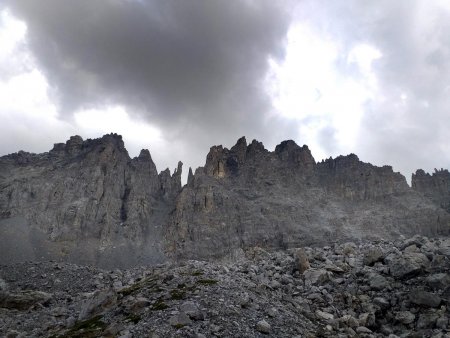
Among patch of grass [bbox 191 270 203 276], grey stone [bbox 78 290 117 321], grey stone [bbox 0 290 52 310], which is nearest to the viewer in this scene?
grey stone [bbox 78 290 117 321]

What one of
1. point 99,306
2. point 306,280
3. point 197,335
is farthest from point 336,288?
point 99,306

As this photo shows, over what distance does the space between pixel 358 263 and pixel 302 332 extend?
1739 cm

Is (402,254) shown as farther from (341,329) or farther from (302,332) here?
(302,332)

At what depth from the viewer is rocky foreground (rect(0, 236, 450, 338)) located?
27469 millimetres

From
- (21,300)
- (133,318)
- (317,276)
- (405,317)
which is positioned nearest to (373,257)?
(317,276)

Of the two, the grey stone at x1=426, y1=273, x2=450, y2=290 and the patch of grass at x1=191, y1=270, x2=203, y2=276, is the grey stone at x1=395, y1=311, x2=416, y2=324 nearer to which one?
the grey stone at x1=426, y1=273, x2=450, y2=290

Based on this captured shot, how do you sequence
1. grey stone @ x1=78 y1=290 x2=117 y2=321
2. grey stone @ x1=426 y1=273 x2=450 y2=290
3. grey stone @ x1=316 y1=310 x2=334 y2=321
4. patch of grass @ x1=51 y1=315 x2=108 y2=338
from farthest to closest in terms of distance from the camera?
grey stone @ x1=78 y1=290 x2=117 y2=321 → grey stone @ x1=426 y1=273 x2=450 y2=290 → grey stone @ x1=316 y1=310 x2=334 y2=321 → patch of grass @ x1=51 y1=315 x2=108 y2=338

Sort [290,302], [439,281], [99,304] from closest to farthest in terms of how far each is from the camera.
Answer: [439,281]
[290,302]
[99,304]

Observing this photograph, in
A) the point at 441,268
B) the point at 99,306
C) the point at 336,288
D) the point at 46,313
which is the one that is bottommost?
the point at 46,313

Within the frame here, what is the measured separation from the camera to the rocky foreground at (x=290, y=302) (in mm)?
27469

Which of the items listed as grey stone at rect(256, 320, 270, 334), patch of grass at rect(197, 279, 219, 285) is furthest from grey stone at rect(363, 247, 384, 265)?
grey stone at rect(256, 320, 270, 334)

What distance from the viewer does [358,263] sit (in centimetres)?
4181

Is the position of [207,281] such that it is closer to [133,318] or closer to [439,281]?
[133,318]

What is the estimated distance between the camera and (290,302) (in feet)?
109
